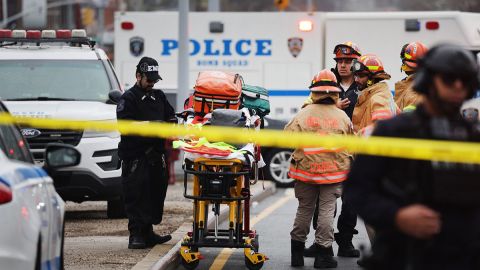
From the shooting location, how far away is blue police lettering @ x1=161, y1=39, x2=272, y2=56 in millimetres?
21156

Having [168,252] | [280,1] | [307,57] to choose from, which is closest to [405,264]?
[168,252]

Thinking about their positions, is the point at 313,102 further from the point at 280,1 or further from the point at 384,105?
the point at 280,1

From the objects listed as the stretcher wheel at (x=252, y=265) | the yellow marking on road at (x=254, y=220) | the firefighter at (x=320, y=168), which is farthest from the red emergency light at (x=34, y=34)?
the stretcher wheel at (x=252, y=265)

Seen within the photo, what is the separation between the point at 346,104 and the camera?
11625mm

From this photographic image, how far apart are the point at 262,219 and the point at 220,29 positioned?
21.1ft

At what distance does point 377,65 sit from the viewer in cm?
1112

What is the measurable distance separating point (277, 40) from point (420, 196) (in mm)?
A: 16143

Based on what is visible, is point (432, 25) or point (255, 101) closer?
point (255, 101)

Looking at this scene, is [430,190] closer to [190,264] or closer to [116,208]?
[190,264]

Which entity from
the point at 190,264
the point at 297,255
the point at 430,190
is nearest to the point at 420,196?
the point at 430,190

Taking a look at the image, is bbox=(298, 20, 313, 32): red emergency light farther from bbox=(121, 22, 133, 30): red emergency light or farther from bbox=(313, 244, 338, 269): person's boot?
bbox=(313, 244, 338, 269): person's boot

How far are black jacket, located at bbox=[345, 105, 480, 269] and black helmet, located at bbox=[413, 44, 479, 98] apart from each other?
0.43ft

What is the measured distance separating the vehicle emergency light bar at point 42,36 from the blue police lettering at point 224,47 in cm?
625

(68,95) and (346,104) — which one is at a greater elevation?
(346,104)
